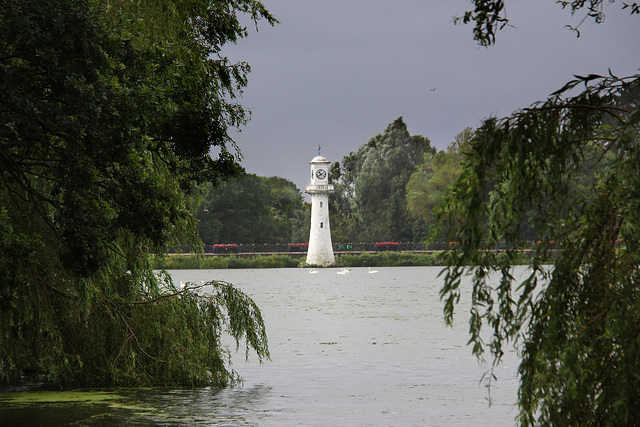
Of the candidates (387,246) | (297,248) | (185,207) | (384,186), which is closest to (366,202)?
(384,186)

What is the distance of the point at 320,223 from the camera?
281 ft

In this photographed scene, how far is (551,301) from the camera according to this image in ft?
22.9

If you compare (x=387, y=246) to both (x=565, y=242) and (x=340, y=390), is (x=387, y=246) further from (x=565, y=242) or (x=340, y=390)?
(x=565, y=242)

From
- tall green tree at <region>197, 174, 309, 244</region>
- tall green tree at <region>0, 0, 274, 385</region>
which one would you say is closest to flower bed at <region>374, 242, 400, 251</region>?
tall green tree at <region>197, 174, 309, 244</region>

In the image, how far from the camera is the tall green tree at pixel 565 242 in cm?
648

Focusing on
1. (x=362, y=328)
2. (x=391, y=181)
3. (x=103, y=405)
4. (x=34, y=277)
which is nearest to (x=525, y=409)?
(x=34, y=277)

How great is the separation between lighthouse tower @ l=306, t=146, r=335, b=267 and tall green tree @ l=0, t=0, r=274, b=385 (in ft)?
228

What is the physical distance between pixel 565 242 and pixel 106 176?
4983mm

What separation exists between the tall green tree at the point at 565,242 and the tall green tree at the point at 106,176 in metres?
3.85

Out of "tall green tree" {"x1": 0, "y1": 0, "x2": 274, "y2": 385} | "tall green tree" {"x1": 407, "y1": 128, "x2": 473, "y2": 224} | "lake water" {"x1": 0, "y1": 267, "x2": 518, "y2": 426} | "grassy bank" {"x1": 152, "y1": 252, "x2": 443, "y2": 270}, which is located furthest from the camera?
"grassy bank" {"x1": 152, "y1": 252, "x2": 443, "y2": 270}

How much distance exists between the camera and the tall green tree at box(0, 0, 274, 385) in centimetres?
842

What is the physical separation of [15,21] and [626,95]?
5631mm

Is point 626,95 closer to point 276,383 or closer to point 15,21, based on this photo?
point 15,21

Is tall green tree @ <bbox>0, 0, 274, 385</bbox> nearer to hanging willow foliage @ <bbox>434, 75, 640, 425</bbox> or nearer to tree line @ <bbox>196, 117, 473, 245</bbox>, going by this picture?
hanging willow foliage @ <bbox>434, 75, 640, 425</bbox>
